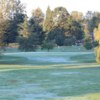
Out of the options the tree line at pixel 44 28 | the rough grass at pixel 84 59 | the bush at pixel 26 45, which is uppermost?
the tree line at pixel 44 28

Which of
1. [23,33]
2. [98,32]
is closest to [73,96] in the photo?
[98,32]

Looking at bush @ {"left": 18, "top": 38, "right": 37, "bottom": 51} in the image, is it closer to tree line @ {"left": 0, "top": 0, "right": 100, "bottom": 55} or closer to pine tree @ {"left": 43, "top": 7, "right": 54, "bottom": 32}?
tree line @ {"left": 0, "top": 0, "right": 100, "bottom": 55}

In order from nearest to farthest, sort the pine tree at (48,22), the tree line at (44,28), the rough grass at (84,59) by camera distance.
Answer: the rough grass at (84,59)
the tree line at (44,28)
the pine tree at (48,22)

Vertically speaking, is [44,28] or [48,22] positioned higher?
[48,22]

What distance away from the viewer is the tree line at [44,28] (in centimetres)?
7012

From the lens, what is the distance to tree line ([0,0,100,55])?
230 feet

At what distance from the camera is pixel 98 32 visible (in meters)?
43.0

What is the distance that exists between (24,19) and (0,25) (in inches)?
1171

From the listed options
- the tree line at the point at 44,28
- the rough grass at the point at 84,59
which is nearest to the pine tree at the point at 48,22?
the tree line at the point at 44,28

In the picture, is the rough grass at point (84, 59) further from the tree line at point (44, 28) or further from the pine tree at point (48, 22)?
the pine tree at point (48, 22)

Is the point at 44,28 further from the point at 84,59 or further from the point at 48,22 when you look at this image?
the point at 84,59

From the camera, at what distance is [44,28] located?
97.2 m

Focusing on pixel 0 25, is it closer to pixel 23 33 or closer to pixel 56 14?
pixel 23 33

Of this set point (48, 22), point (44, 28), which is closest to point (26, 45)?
point (44, 28)
